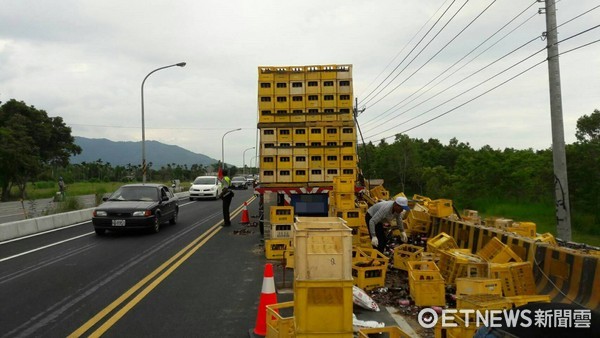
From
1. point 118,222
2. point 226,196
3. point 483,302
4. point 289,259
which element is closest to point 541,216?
point 226,196

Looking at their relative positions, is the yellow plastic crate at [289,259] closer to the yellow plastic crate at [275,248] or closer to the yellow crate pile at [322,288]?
the yellow plastic crate at [275,248]

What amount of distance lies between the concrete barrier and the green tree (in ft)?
52.1

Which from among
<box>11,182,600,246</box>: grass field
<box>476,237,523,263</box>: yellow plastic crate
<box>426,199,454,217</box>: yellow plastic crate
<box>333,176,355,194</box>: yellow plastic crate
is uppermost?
<box>333,176,355,194</box>: yellow plastic crate

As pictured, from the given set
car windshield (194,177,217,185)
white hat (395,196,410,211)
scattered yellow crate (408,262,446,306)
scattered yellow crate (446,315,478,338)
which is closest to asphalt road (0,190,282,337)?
scattered yellow crate (408,262,446,306)

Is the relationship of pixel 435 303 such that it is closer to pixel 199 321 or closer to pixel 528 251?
pixel 528 251

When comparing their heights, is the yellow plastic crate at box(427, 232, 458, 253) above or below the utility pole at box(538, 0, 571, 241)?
below

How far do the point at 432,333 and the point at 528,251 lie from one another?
10.1 feet

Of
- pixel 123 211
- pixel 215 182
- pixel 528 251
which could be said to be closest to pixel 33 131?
pixel 215 182

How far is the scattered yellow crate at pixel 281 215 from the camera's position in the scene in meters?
11.2

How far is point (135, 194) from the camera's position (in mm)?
15086

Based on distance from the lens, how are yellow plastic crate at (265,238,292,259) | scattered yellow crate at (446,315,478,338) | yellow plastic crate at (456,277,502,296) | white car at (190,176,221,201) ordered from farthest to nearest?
white car at (190,176,221,201) < yellow plastic crate at (265,238,292,259) < yellow plastic crate at (456,277,502,296) < scattered yellow crate at (446,315,478,338)

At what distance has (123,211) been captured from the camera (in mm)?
13484

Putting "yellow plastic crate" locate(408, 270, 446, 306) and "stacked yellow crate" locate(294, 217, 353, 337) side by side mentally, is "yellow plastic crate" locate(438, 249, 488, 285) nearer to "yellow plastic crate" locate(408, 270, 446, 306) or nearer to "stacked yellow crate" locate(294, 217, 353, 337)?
"yellow plastic crate" locate(408, 270, 446, 306)

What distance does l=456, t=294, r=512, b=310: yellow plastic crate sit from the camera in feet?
17.2
